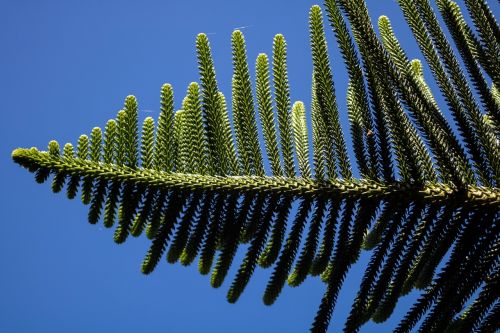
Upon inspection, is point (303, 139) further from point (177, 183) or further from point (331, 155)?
point (177, 183)

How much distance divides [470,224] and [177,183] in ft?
4.07

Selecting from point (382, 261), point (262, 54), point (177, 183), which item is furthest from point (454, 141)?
point (177, 183)

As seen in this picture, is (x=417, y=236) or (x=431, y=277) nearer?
(x=417, y=236)

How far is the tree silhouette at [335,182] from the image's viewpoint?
1.83 metres

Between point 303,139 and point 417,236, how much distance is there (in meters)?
0.75

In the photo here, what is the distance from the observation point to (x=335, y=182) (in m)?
1.90

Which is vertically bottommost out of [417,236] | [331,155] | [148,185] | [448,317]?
[448,317]

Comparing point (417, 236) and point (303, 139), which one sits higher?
point (303, 139)

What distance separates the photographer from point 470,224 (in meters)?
1.80

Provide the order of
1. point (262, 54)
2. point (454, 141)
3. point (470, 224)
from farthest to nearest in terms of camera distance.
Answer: point (262, 54), point (454, 141), point (470, 224)

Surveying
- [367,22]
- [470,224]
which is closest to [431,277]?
[470,224]

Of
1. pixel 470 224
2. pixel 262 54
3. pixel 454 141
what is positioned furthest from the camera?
pixel 262 54

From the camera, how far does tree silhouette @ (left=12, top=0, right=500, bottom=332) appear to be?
72.1 inches

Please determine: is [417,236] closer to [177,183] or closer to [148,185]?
[177,183]
